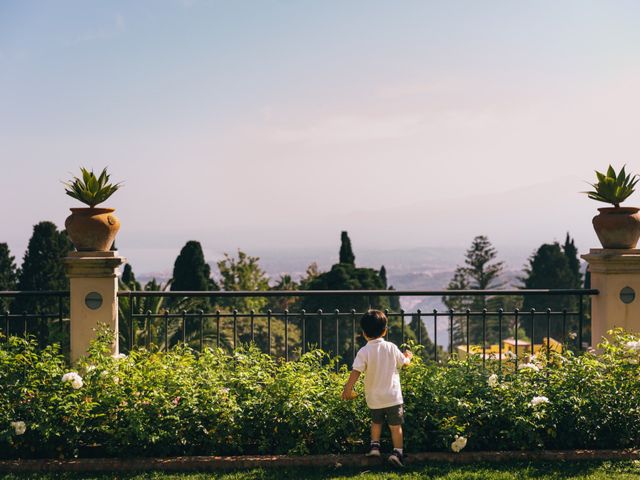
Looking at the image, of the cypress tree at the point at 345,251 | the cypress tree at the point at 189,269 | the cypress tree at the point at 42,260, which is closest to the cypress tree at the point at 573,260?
the cypress tree at the point at 345,251

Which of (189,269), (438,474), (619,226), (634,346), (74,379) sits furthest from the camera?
(189,269)

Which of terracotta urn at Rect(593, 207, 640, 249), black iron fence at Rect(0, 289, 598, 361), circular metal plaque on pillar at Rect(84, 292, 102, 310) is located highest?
Result: terracotta urn at Rect(593, 207, 640, 249)

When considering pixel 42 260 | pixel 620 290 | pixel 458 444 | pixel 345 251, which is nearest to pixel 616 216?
pixel 620 290

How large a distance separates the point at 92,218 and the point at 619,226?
532cm

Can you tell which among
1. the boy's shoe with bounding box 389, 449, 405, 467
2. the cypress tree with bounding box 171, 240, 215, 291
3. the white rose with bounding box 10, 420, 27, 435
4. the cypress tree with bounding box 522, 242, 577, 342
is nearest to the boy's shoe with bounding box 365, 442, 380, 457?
the boy's shoe with bounding box 389, 449, 405, 467

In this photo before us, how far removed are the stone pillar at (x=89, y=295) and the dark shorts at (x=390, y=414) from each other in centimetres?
282

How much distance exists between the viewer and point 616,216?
276 inches

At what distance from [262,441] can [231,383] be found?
55cm

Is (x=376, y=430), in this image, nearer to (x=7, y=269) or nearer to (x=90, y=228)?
(x=90, y=228)

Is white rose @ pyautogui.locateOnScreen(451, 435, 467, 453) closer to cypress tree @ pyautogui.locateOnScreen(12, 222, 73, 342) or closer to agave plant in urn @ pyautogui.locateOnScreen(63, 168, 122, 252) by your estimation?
agave plant in urn @ pyautogui.locateOnScreen(63, 168, 122, 252)

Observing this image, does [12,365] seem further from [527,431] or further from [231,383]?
[527,431]

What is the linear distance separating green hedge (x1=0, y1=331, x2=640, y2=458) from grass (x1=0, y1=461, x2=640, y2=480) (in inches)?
9.7

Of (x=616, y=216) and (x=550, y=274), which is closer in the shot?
(x=616, y=216)

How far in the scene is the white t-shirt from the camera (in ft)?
17.3
